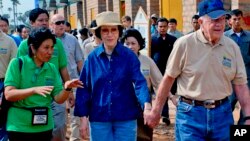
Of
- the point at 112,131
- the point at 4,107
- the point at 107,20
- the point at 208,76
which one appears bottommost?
the point at 112,131

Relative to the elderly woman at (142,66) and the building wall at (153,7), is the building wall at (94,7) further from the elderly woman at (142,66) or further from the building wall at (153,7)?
the elderly woman at (142,66)

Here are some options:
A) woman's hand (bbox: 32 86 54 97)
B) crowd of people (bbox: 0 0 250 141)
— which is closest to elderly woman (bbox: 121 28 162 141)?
crowd of people (bbox: 0 0 250 141)

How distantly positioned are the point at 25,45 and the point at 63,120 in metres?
1.21

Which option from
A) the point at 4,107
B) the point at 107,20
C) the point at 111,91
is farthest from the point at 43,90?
the point at 107,20

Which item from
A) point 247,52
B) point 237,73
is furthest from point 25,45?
point 247,52

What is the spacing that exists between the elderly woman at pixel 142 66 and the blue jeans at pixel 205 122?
5.12ft

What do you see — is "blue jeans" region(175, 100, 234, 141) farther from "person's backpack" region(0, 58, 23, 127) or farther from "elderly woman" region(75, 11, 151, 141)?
"person's backpack" region(0, 58, 23, 127)

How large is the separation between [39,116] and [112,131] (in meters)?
0.71

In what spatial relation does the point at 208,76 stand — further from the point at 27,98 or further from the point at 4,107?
the point at 4,107

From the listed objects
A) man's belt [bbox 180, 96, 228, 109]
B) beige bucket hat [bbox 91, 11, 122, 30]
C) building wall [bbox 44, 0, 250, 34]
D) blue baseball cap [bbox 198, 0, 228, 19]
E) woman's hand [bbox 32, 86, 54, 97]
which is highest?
building wall [bbox 44, 0, 250, 34]

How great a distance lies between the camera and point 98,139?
486 centimetres

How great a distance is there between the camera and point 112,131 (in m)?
4.90

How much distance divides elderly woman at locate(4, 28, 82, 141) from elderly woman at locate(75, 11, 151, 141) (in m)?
0.26

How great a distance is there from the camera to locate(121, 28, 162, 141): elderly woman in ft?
19.6
